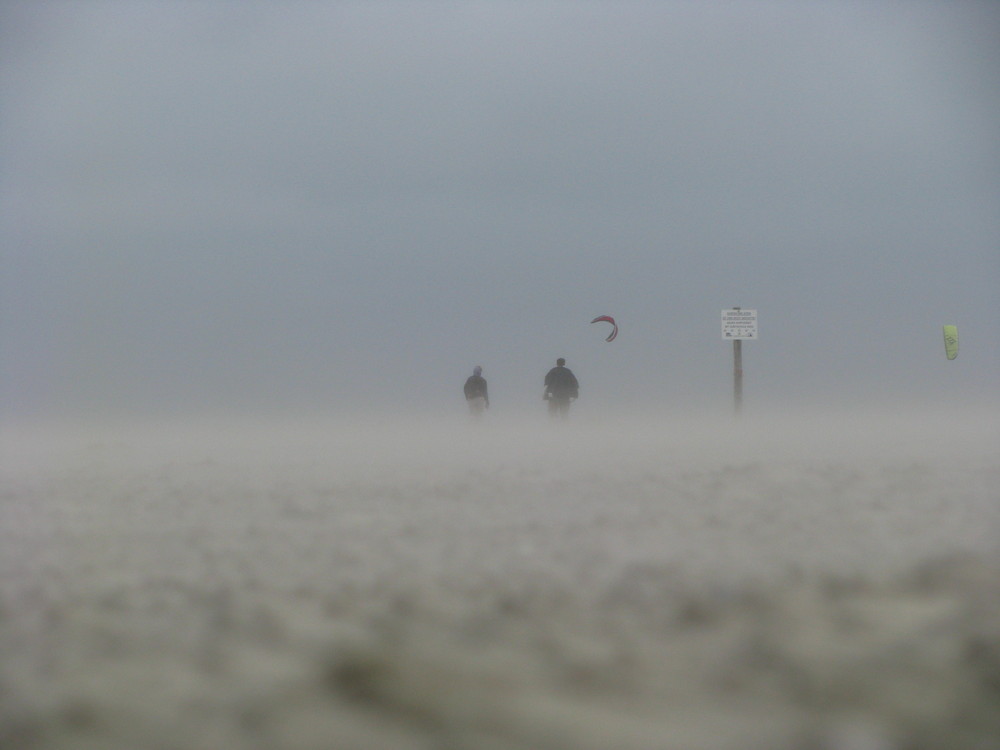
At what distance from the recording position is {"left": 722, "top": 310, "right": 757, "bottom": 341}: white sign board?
50.6ft

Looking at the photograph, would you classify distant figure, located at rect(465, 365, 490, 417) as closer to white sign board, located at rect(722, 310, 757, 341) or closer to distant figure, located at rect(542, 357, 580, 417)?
distant figure, located at rect(542, 357, 580, 417)

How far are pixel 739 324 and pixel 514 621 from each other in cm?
1349

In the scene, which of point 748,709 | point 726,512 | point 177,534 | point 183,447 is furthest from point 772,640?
point 183,447

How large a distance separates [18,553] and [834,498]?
441cm

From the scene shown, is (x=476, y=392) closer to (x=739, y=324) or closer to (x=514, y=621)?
(x=739, y=324)

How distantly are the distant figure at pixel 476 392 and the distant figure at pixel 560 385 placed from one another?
161cm

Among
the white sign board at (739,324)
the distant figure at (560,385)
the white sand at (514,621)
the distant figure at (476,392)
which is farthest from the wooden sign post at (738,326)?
the white sand at (514,621)

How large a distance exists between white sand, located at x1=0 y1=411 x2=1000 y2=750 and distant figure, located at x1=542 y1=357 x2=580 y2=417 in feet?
36.4

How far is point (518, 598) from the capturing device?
9.76 feet

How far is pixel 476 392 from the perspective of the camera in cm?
1788

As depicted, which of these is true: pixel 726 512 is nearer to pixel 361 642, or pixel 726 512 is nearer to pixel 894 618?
pixel 894 618

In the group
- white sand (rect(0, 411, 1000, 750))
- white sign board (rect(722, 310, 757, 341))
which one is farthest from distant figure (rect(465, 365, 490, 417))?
white sand (rect(0, 411, 1000, 750))

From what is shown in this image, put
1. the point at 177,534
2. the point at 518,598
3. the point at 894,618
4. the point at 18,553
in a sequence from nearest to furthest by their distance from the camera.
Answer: the point at 894,618
the point at 518,598
the point at 18,553
the point at 177,534

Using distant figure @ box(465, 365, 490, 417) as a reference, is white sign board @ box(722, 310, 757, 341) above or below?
above
